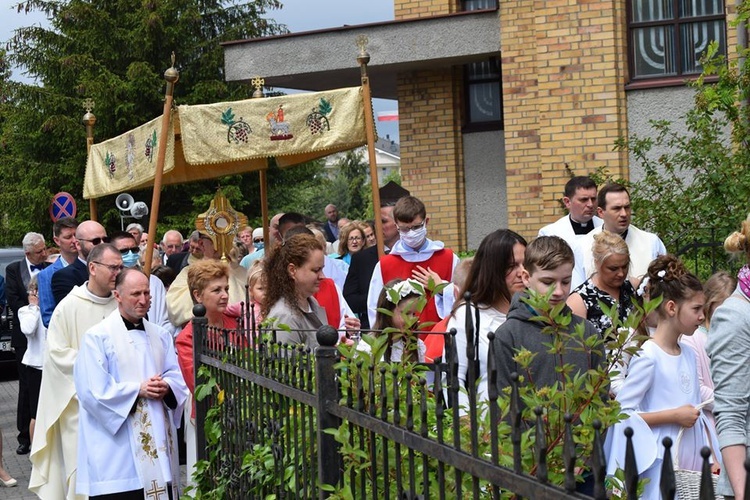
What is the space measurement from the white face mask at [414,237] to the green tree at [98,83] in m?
32.2

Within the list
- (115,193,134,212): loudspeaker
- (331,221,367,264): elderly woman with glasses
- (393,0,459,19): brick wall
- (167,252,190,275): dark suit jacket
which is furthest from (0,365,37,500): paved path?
(115,193,134,212): loudspeaker

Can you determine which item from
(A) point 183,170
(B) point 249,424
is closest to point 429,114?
(A) point 183,170

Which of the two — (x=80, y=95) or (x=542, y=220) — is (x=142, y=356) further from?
(x=80, y=95)

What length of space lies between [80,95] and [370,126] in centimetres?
3503

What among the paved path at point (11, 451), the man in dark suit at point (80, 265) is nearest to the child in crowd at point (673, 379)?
the man in dark suit at point (80, 265)

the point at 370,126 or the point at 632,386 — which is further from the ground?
the point at 370,126

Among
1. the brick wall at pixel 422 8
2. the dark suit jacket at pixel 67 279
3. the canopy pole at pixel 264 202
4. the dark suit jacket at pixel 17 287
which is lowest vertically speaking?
the dark suit jacket at pixel 17 287

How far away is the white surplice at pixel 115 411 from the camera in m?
6.81

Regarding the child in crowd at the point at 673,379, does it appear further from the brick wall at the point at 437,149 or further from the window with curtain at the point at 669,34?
the brick wall at the point at 437,149

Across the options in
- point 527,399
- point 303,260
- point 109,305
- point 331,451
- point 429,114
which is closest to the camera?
point 527,399

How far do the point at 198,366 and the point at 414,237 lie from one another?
2.22 metres

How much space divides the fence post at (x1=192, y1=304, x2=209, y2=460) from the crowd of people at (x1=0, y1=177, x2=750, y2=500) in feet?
0.62

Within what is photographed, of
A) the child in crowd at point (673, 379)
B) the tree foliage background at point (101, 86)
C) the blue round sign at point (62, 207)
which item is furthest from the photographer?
the tree foliage background at point (101, 86)

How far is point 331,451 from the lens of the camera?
4387 mm
